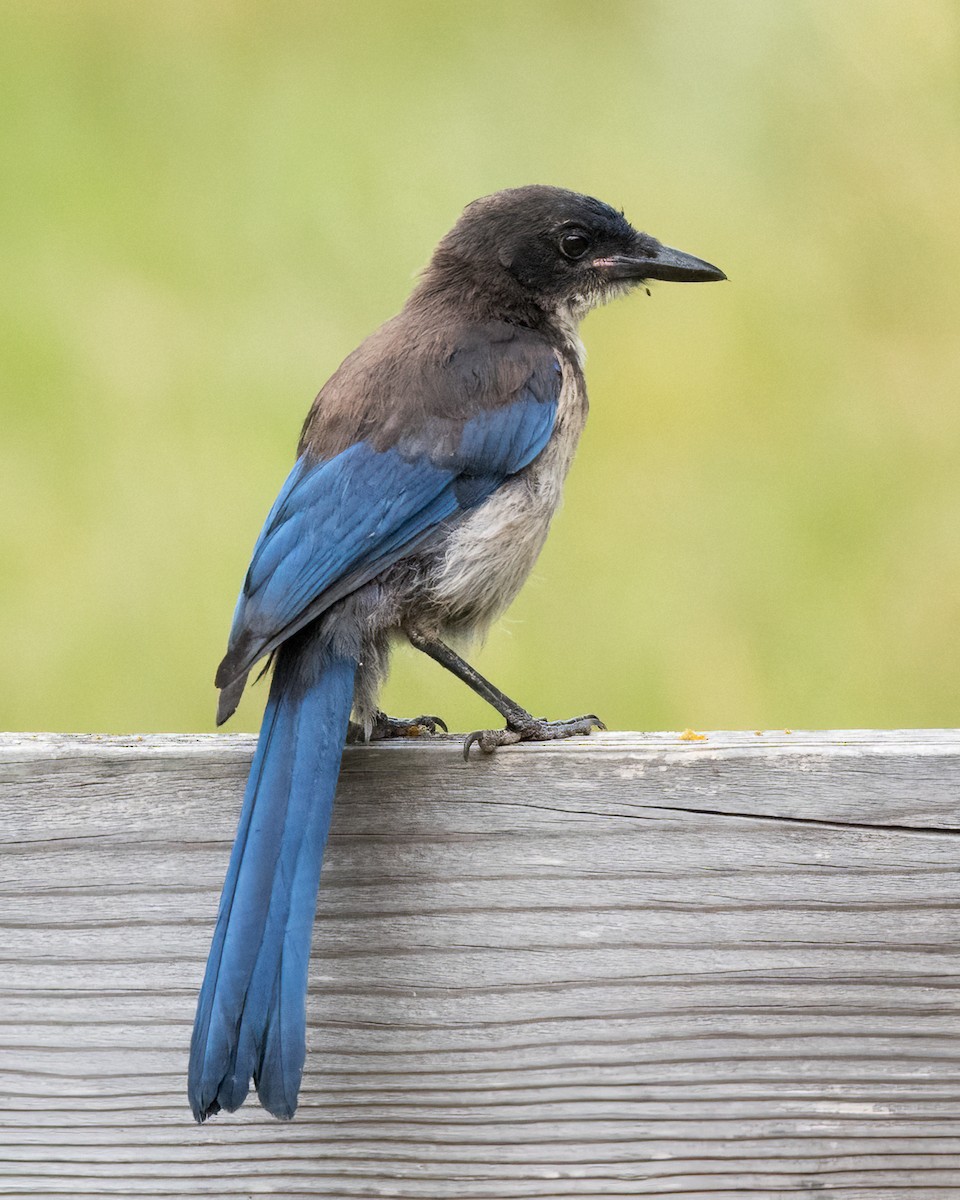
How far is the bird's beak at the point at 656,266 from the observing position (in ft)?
9.15

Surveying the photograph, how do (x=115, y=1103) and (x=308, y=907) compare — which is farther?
(x=115, y=1103)

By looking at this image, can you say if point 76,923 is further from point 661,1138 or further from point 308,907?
point 661,1138

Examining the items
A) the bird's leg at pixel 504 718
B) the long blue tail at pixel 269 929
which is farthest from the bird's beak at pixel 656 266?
the long blue tail at pixel 269 929

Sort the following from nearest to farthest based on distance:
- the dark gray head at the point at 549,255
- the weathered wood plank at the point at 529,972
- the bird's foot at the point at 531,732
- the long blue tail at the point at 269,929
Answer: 1. the long blue tail at the point at 269,929
2. the weathered wood plank at the point at 529,972
3. the bird's foot at the point at 531,732
4. the dark gray head at the point at 549,255

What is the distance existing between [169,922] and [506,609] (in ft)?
2.92

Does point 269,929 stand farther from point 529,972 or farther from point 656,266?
point 656,266

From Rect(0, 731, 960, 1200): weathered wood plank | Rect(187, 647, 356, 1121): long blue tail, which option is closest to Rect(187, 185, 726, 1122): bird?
Rect(187, 647, 356, 1121): long blue tail

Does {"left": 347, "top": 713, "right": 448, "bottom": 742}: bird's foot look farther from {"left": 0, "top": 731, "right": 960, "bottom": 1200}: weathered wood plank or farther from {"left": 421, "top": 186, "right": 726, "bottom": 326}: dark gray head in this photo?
{"left": 421, "top": 186, "right": 726, "bottom": 326}: dark gray head

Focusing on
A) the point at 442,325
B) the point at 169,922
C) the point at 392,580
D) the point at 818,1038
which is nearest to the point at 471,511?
the point at 392,580

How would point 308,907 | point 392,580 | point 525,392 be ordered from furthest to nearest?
point 525,392
point 392,580
point 308,907

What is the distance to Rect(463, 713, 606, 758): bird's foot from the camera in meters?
1.77

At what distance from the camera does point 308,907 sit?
1557 mm

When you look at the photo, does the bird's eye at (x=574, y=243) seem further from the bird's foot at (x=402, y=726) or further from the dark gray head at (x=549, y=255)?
the bird's foot at (x=402, y=726)

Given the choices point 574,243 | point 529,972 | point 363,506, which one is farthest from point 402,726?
point 574,243
